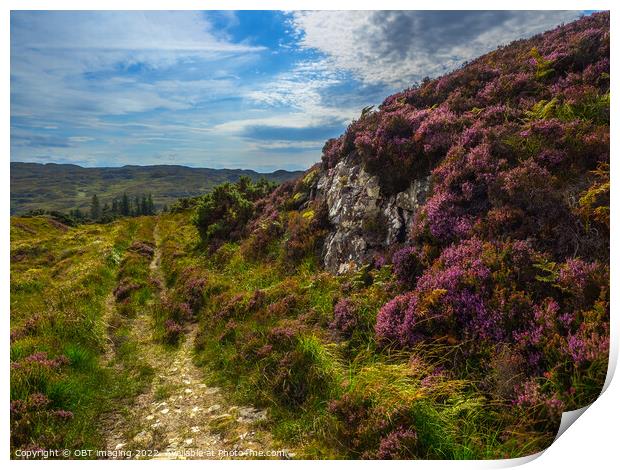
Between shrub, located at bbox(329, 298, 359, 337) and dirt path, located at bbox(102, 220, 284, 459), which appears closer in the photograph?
dirt path, located at bbox(102, 220, 284, 459)

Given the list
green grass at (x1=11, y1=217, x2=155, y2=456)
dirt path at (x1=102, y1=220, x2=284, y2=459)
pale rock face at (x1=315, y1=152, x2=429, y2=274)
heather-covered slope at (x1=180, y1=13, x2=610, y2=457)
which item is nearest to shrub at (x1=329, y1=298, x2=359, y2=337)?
heather-covered slope at (x1=180, y1=13, x2=610, y2=457)

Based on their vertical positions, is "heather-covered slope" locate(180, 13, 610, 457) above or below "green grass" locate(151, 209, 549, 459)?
above

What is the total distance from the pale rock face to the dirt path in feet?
13.3

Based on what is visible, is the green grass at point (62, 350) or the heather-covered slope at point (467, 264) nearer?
the heather-covered slope at point (467, 264)

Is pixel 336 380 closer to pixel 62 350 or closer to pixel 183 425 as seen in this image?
pixel 183 425

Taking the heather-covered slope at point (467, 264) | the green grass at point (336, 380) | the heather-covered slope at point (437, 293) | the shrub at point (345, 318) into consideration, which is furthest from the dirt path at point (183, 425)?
the shrub at point (345, 318)

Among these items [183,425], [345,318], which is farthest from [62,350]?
[345,318]

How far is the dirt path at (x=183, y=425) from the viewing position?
17.5 ft

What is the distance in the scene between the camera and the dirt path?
5324mm

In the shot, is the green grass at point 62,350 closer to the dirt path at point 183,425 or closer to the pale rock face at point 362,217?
the dirt path at point 183,425

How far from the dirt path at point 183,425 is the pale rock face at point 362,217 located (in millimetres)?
4040

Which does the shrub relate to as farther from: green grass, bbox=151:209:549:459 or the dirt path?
the dirt path
